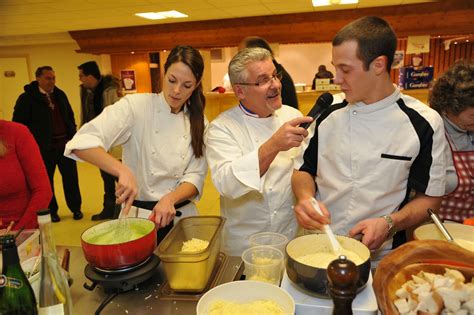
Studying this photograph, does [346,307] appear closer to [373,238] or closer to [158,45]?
[373,238]

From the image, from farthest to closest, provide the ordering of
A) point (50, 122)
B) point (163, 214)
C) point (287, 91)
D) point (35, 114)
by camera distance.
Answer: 1. point (50, 122)
2. point (35, 114)
3. point (287, 91)
4. point (163, 214)

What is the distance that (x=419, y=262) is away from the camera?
85cm

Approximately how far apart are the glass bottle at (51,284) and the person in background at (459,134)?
4.84 ft

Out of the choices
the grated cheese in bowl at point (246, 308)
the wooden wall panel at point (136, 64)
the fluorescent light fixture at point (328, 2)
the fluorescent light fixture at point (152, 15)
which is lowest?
the grated cheese in bowl at point (246, 308)

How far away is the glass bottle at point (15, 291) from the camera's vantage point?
0.91m

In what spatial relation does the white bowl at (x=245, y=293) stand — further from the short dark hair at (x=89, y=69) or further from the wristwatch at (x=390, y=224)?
the short dark hair at (x=89, y=69)

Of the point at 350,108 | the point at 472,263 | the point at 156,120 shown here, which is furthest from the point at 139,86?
the point at 472,263

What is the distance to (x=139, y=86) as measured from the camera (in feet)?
27.1

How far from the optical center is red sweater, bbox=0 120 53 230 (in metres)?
1.88

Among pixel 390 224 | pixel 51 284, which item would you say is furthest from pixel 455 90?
pixel 51 284

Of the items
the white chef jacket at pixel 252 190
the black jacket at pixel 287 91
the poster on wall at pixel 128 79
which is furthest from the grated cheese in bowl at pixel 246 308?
the poster on wall at pixel 128 79

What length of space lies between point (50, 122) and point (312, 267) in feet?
13.8

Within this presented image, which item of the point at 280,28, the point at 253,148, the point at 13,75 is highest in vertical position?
the point at 280,28

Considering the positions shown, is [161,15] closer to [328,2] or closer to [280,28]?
[280,28]
